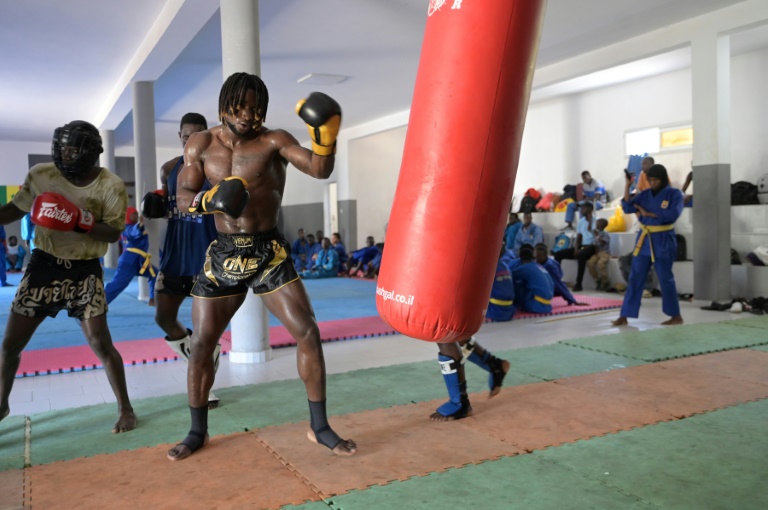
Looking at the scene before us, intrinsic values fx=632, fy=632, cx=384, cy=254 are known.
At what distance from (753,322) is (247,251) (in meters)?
5.90

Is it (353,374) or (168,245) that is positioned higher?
(168,245)

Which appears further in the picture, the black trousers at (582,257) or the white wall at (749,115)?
the white wall at (749,115)

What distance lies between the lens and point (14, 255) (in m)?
17.2

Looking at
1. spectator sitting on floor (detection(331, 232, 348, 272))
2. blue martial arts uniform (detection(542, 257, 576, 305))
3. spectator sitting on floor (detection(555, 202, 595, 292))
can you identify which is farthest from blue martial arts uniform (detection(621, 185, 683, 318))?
spectator sitting on floor (detection(331, 232, 348, 272))

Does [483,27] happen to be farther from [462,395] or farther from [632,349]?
[632,349]

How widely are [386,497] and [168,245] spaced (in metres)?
2.20

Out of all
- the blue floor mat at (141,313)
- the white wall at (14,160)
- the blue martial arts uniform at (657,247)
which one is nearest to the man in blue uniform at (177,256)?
the blue floor mat at (141,313)

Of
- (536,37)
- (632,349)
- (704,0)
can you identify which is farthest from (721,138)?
(536,37)

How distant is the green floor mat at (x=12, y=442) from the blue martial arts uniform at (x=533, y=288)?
5.71 m

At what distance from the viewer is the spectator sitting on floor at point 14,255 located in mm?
17141

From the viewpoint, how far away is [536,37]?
2.38 m

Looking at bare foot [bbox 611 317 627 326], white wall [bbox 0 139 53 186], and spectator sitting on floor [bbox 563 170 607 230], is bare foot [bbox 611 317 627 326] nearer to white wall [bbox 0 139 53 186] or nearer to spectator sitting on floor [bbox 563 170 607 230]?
spectator sitting on floor [bbox 563 170 607 230]

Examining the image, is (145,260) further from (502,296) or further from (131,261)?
(502,296)

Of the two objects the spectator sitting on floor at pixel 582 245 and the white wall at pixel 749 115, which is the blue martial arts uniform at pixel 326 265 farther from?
the white wall at pixel 749 115
